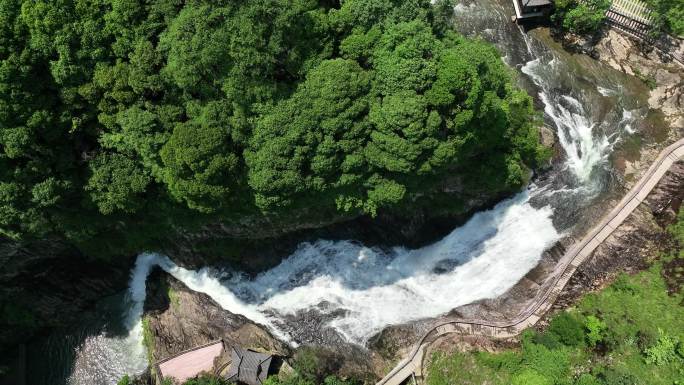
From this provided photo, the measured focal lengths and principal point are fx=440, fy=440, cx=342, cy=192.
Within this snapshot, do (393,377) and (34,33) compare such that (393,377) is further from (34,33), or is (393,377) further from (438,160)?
(34,33)

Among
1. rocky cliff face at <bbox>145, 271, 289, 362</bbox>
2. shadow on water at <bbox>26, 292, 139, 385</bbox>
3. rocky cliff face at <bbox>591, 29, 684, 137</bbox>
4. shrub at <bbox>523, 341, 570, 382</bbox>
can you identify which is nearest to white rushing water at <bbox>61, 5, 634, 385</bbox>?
shadow on water at <bbox>26, 292, 139, 385</bbox>

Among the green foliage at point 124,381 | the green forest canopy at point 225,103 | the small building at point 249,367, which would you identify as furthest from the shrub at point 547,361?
the green foliage at point 124,381

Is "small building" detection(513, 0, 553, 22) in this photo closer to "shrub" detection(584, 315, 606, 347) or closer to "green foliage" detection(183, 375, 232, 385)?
"shrub" detection(584, 315, 606, 347)

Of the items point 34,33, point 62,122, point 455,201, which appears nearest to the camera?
point 34,33

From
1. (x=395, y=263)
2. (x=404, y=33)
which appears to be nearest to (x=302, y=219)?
(x=395, y=263)

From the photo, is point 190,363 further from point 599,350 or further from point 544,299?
point 599,350

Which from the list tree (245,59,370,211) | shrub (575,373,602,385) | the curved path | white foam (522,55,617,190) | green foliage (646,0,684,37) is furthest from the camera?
white foam (522,55,617,190)

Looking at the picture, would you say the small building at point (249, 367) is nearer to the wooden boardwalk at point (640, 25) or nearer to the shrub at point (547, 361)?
the shrub at point (547, 361)
